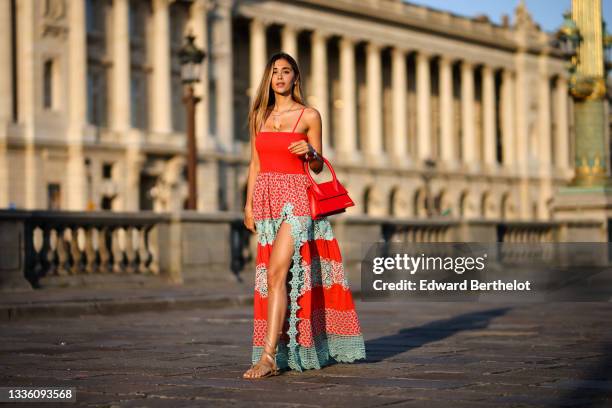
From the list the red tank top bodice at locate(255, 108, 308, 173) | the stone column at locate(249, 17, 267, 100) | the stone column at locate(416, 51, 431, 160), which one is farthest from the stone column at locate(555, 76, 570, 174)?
the red tank top bodice at locate(255, 108, 308, 173)

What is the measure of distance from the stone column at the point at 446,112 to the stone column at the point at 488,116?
14.9 ft

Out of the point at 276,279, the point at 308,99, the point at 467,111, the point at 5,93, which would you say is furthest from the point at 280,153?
the point at 467,111

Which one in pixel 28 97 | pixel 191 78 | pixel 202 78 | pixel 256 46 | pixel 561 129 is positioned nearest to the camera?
pixel 191 78

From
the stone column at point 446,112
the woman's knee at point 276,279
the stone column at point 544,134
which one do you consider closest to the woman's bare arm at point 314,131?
the woman's knee at point 276,279

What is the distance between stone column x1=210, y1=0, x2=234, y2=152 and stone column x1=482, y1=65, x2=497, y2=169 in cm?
2795

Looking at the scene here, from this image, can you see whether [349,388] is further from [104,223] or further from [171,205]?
[171,205]

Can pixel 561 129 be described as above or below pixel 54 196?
above

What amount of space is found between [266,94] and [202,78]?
2167 inches

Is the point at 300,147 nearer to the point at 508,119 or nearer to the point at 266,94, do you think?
the point at 266,94

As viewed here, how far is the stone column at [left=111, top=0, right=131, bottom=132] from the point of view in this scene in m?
58.2

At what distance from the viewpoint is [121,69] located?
2306 inches

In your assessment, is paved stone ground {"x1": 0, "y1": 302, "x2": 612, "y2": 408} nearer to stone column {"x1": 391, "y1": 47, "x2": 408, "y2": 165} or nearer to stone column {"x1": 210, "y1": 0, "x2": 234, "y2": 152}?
stone column {"x1": 210, "y1": 0, "x2": 234, "y2": 152}

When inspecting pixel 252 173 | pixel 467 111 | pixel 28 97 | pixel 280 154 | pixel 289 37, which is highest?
pixel 289 37

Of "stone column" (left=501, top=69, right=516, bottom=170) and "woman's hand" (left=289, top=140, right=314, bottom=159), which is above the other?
"stone column" (left=501, top=69, right=516, bottom=170)
